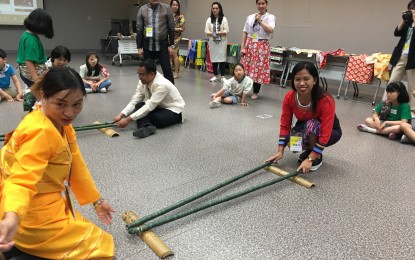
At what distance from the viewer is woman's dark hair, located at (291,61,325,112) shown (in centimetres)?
203

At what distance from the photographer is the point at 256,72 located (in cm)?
471

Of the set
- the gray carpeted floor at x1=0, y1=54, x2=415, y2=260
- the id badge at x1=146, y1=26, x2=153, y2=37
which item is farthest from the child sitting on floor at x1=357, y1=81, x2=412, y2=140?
the id badge at x1=146, y1=26, x2=153, y2=37

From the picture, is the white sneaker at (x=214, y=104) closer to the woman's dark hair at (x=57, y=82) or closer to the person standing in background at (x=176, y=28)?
the person standing in background at (x=176, y=28)

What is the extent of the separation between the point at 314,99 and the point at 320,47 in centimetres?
450

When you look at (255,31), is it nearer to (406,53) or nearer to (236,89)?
(236,89)

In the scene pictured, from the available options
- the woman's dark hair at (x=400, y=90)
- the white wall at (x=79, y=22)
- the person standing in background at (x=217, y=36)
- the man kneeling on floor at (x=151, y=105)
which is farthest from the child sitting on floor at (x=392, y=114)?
the white wall at (x=79, y=22)

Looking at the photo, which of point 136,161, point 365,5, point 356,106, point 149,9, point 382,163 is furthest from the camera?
point 365,5

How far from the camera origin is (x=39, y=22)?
2.82 m

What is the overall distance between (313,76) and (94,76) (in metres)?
3.76

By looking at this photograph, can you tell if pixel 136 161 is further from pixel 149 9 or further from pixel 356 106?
pixel 356 106

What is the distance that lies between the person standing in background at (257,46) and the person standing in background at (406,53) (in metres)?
1.58

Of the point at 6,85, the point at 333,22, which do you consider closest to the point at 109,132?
the point at 6,85

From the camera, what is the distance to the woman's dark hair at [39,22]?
9.24 ft

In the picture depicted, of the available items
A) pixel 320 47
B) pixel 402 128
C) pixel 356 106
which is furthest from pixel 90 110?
pixel 320 47
